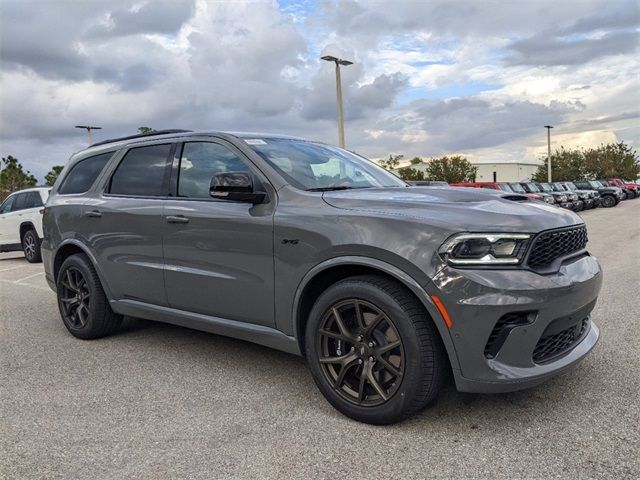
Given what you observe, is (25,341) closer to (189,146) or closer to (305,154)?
(189,146)

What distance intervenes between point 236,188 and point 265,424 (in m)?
1.46

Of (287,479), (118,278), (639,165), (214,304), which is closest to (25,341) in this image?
(118,278)

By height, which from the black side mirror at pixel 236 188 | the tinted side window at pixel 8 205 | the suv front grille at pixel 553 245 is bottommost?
the suv front grille at pixel 553 245

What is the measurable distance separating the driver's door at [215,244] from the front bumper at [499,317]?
1.27 m

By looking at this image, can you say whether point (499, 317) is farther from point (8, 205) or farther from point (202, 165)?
point (8, 205)

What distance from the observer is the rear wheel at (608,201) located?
32.5 metres

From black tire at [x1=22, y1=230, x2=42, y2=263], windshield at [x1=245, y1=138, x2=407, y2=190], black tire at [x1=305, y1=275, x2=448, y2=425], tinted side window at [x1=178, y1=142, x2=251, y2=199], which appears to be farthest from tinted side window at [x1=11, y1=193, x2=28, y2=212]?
Answer: black tire at [x1=305, y1=275, x2=448, y2=425]

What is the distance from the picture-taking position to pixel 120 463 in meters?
2.84

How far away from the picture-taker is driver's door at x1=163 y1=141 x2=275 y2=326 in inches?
144

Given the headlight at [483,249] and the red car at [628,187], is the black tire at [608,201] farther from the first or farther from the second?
the headlight at [483,249]

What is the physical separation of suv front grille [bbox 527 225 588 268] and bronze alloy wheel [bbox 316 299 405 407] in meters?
0.84

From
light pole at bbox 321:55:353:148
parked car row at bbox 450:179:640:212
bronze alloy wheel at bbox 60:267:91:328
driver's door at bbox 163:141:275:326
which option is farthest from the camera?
parked car row at bbox 450:179:640:212

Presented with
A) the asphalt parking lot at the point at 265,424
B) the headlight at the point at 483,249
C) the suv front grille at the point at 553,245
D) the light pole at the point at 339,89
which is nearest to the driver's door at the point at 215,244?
the asphalt parking lot at the point at 265,424

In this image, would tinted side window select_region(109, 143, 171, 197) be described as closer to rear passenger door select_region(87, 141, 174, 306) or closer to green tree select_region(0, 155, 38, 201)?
rear passenger door select_region(87, 141, 174, 306)
